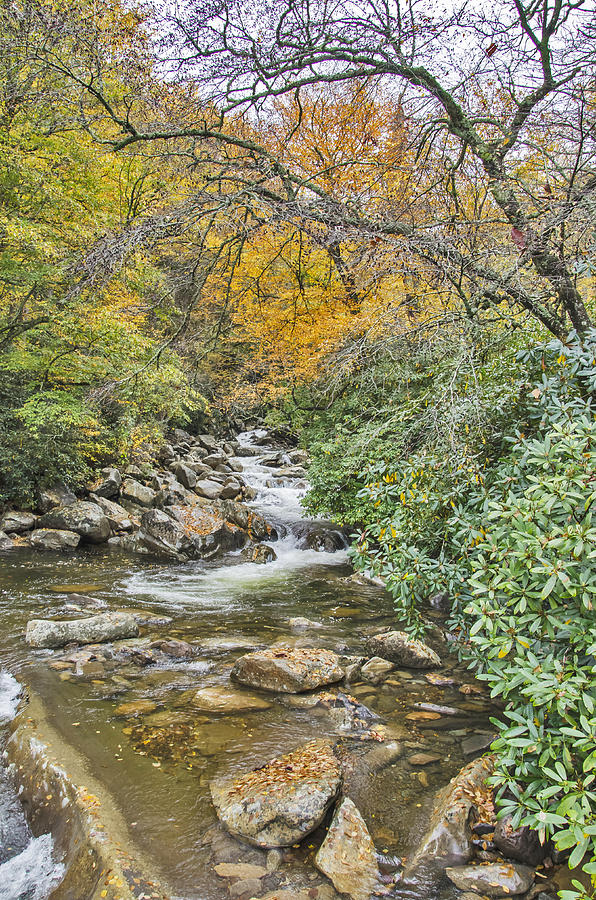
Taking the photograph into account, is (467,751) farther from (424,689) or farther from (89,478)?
(89,478)

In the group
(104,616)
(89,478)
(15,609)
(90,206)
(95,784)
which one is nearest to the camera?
(95,784)

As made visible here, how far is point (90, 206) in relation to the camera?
1179 cm

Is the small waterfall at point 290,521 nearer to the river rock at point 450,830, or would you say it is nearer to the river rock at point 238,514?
the river rock at point 238,514

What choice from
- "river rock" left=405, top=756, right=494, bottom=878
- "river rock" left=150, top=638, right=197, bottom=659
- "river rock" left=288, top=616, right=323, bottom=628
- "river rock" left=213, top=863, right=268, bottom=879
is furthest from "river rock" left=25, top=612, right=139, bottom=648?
"river rock" left=405, top=756, right=494, bottom=878

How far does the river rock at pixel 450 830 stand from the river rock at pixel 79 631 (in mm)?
4241

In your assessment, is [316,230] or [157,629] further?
[157,629]

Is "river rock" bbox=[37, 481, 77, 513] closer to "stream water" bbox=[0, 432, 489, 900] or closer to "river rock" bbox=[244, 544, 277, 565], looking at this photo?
"stream water" bbox=[0, 432, 489, 900]

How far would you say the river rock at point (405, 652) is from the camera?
18.1 feet

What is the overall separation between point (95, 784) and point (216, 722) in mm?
1169

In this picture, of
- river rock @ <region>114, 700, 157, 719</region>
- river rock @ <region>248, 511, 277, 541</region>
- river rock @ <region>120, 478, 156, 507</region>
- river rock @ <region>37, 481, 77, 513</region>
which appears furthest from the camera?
river rock @ <region>120, 478, 156, 507</region>

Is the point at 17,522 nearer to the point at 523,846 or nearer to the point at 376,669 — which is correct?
the point at 376,669

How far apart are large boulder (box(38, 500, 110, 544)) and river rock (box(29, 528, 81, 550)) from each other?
0.78ft

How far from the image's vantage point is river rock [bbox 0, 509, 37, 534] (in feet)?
35.6

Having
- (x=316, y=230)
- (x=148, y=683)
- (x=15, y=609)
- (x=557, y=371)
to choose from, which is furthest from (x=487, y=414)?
(x=15, y=609)
